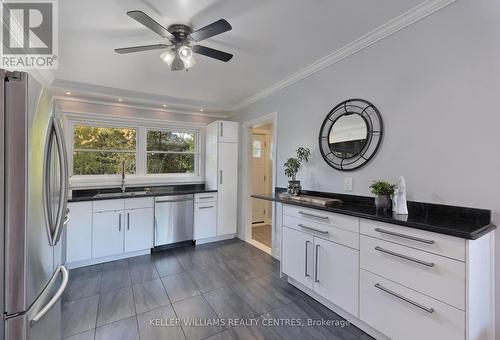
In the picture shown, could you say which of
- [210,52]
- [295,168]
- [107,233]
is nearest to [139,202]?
[107,233]

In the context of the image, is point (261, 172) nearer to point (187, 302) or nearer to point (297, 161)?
point (297, 161)

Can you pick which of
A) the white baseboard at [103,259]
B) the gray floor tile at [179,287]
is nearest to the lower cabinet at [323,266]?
the gray floor tile at [179,287]

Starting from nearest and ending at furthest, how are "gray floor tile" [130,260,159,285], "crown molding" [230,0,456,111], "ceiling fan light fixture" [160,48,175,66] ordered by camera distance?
"crown molding" [230,0,456,111], "ceiling fan light fixture" [160,48,175,66], "gray floor tile" [130,260,159,285]

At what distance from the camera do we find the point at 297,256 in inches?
91.7

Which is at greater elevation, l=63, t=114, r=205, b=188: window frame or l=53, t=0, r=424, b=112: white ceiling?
l=53, t=0, r=424, b=112: white ceiling

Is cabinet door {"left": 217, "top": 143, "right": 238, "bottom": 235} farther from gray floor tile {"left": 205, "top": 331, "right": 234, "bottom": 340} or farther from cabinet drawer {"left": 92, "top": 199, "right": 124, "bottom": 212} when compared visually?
gray floor tile {"left": 205, "top": 331, "right": 234, "bottom": 340}

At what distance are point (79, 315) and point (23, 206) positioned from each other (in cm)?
172

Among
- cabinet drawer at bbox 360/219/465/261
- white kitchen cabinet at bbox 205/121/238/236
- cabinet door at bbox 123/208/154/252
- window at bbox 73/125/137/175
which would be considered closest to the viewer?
cabinet drawer at bbox 360/219/465/261

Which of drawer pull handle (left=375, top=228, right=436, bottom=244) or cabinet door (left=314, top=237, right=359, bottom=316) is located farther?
cabinet door (left=314, top=237, right=359, bottom=316)

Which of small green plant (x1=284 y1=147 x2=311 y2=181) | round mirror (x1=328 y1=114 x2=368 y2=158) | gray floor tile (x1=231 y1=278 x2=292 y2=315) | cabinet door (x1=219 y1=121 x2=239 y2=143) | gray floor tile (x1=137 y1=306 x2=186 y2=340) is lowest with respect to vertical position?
gray floor tile (x1=137 y1=306 x2=186 y2=340)

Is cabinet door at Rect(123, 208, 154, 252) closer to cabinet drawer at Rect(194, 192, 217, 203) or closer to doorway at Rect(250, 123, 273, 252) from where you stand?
cabinet drawer at Rect(194, 192, 217, 203)

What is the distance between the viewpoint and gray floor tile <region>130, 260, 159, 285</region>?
8.77 feet

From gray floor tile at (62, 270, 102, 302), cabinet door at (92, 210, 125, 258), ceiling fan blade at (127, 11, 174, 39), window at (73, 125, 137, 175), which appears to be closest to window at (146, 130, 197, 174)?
window at (73, 125, 137, 175)

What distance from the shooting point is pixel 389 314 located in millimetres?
1558
